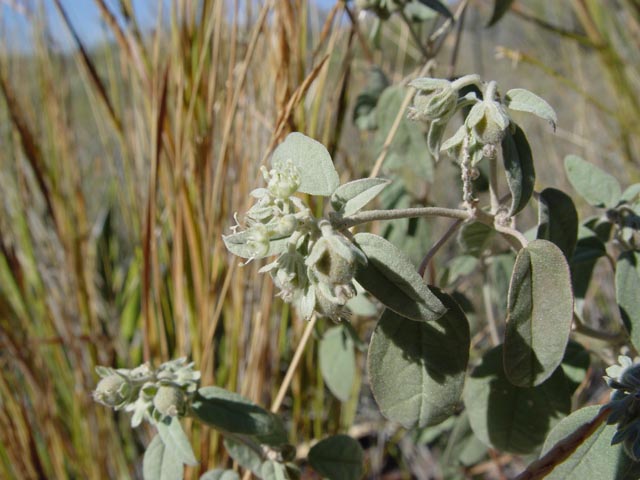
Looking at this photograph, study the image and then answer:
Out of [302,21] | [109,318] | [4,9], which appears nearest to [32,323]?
[109,318]

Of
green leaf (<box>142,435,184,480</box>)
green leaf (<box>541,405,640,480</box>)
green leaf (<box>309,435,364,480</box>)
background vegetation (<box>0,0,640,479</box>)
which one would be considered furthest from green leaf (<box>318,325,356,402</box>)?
green leaf (<box>541,405,640,480</box>)

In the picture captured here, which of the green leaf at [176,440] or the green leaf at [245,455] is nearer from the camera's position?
the green leaf at [176,440]

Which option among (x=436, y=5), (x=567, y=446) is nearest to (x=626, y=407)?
(x=567, y=446)

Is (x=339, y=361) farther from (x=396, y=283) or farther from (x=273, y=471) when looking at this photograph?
(x=396, y=283)

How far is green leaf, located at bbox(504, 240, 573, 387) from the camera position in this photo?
2.10 ft

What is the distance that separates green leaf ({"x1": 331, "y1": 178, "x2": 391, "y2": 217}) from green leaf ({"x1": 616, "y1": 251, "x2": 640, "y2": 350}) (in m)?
0.35

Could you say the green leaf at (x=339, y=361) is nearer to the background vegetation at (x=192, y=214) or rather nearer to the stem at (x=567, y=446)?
the background vegetation at (x=192, y=214)

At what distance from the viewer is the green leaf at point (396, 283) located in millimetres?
592

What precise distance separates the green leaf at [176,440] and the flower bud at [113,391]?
57 millimetres

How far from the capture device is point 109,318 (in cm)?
195

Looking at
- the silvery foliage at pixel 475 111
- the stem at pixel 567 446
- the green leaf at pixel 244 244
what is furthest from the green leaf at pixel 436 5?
the stem at pixel 567 446

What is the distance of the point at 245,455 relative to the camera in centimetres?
88

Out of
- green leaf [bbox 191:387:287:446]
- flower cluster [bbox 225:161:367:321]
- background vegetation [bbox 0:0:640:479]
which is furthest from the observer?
background vegetation [bbox 0:0:640:479]

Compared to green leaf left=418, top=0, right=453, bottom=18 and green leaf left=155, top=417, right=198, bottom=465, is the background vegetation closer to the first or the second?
green leaf left=418, top=0, right=453, bottom=18
